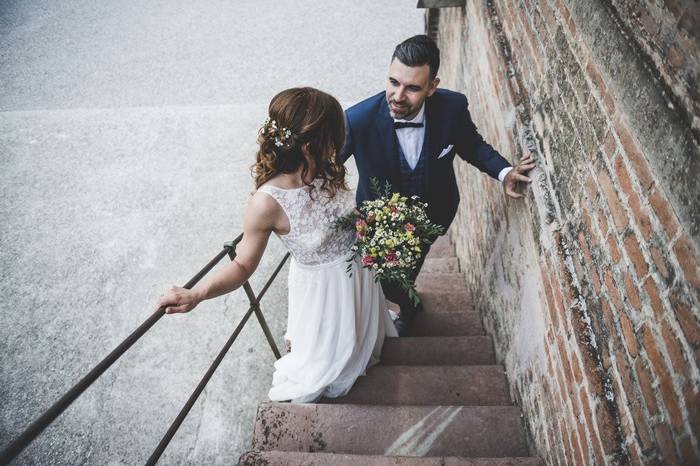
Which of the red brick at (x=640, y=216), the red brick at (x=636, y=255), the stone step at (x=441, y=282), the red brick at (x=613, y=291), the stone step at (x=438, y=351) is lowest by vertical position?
the stone step at (x=441, y=282)

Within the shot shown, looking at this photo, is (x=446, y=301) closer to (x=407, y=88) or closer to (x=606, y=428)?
(x=407, y=88)

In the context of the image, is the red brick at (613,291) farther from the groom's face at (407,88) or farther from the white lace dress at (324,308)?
the groom's face at (407,88)

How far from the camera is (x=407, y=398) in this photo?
2504mm

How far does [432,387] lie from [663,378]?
1.62m

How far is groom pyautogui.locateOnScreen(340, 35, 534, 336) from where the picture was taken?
2.18 m

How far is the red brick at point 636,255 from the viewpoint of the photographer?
3.59ft

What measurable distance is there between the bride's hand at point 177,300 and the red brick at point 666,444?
1592mm

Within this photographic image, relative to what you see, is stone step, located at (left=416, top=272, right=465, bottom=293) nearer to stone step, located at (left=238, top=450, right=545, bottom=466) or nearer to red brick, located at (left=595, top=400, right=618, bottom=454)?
stone step, located at (left=238, top=450, right=545, bottom=466)

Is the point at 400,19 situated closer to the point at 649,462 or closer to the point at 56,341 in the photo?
the point at 56,341

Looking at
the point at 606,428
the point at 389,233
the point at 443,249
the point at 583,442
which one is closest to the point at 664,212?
the point at 606,428

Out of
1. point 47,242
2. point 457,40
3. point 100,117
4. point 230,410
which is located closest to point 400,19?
point 457,40

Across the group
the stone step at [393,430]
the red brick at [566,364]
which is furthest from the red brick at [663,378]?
the stone step at [393,430]

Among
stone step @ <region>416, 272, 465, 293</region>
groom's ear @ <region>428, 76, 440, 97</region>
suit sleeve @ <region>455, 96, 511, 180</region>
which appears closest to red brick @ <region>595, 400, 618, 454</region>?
suit sleeve @ <region>455, 96, 511, 180</region>

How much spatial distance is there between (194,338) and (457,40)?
3.88 metres
